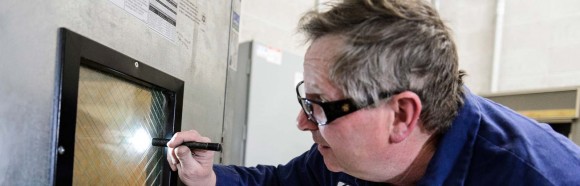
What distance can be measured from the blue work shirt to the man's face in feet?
0.33

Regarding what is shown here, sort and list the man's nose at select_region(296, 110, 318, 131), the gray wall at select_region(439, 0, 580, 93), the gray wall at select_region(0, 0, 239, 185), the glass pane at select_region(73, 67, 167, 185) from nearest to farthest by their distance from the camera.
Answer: the gray wall at select_region(0, 0, 239, 185) → the glass pane at select_region(73, 67, 167, 185) → the man's nose at select_region(296, 110, 318, 131) → the gray wall at select_region(439, 0, 580, 93)

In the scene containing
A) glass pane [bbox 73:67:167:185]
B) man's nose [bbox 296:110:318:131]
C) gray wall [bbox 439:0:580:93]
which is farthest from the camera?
gray wall [bbox 439:0:580:93]

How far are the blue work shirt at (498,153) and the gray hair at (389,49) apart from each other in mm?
88

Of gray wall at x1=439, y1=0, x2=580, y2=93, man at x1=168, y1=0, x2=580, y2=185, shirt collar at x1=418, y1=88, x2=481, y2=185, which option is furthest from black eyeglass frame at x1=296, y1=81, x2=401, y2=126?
gray wall at x1=439, y1=0, x2=580, y2=93

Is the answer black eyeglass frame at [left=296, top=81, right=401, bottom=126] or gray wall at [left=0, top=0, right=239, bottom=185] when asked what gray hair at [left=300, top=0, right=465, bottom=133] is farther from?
gray wall at [left=0, top=0, right=239, bottom=185]

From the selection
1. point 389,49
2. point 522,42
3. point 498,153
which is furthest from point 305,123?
point 522,42

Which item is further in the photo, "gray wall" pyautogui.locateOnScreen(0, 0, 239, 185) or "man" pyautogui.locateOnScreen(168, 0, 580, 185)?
"man" pyautogui.locateOnScreen(168, 0, 580, 185)

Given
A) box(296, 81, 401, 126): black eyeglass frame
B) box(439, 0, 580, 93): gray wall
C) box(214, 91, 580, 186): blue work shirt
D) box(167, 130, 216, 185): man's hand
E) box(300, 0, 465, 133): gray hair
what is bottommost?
box(167, 130, 216, 185): man's hand

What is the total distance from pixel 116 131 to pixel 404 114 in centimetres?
49

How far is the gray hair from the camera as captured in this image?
690 mm

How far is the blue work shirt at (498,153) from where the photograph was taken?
0.71m

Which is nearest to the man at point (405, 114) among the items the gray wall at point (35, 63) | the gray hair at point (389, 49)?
the gray hair at point (389, 49)

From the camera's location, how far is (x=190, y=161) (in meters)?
0.92

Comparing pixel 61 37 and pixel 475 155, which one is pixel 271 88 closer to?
pixel 475 155
